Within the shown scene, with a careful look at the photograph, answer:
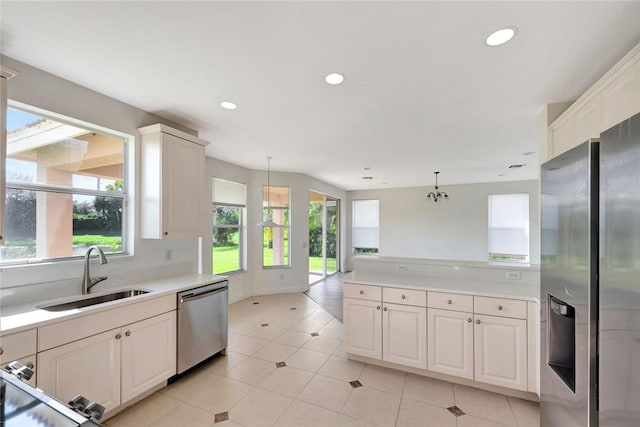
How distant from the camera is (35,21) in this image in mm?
1508

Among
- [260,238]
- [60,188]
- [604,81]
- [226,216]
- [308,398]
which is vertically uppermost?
[604,81]

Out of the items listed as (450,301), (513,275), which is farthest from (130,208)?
(513,275)

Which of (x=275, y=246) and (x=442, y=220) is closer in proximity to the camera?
(x=275, y=246)

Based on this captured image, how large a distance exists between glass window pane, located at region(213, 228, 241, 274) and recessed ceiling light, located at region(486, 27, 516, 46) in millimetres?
4595

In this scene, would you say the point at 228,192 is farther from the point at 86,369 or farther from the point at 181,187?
the point at 86,369

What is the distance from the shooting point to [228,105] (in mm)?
2557

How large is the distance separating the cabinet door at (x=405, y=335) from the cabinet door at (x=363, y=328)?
2.5 inches

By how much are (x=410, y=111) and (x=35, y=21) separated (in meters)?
2.80

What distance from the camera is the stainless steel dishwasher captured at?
2537 mm

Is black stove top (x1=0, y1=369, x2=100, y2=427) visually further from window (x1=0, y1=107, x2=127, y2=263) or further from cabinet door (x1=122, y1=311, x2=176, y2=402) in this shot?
window (x1=0, y1=107, x2=127, y2=263)

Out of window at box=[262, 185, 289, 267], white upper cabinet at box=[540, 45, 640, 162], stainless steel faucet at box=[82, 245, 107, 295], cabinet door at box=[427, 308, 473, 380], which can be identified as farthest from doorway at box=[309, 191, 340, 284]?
white upper cabinet at box=[540, 45, 640, 162]

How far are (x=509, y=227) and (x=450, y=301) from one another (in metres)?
6.04

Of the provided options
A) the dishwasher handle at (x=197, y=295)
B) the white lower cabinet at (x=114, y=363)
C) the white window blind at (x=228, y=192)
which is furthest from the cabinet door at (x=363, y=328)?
the white window blind at (x=228, y=192)

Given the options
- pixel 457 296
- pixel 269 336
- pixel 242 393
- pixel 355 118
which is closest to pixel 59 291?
pixel 242 393
